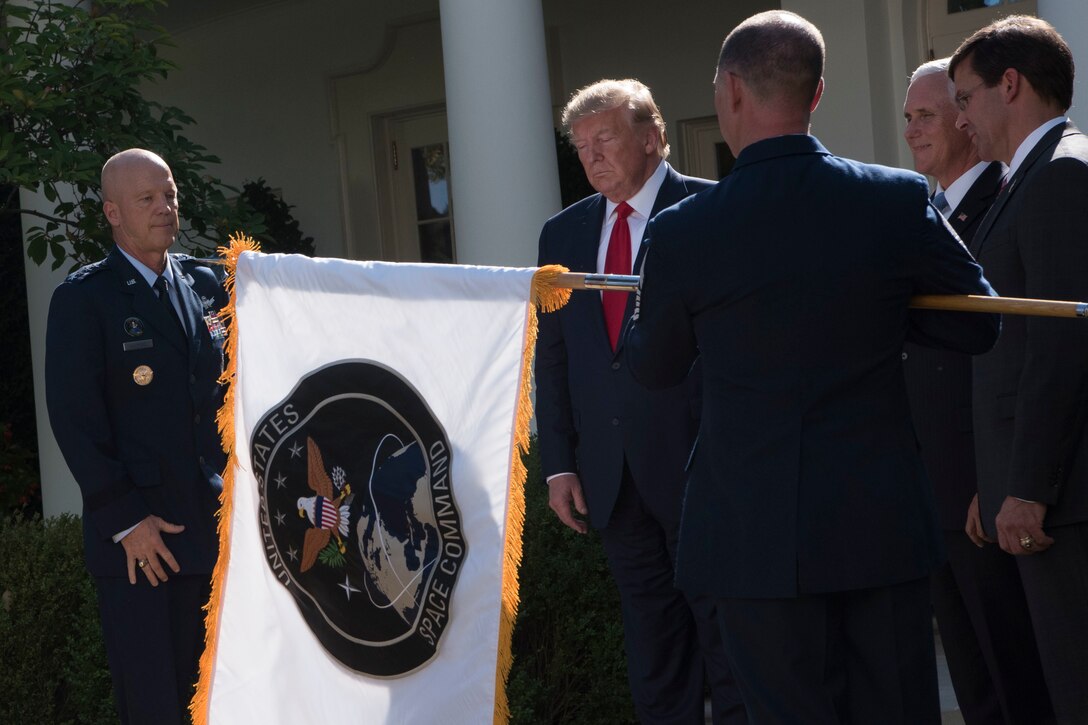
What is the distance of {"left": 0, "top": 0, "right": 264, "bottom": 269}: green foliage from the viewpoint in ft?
19.3

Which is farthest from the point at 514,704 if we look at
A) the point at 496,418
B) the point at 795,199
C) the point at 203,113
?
the point at 203,113

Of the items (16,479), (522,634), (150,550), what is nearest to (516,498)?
(150,550)

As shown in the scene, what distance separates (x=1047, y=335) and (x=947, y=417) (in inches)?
24.6

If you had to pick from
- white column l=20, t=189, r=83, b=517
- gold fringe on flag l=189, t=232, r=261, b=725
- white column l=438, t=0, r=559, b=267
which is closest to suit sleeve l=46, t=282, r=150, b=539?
gold fringe on flag l=189, t=232, r=261, b=725

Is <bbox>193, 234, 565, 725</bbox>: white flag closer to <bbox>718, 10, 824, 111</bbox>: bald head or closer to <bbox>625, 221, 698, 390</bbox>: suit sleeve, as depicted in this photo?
<bbox>625, 221, 698, 390</bbox>: suit sleeve

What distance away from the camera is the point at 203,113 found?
1240 cm

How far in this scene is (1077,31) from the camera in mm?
5672

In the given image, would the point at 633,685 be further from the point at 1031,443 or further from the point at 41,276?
the point at 41,276

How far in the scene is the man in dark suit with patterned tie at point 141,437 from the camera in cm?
391

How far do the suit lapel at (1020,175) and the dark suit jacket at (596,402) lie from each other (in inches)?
28.4

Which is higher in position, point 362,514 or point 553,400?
point 553,400

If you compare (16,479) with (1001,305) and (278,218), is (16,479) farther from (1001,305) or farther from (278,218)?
(1001,305)

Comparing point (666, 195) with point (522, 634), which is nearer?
point (666, 195)

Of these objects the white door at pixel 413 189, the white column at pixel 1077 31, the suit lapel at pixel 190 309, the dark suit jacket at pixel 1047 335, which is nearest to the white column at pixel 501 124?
the white column at pixel 1077 31
